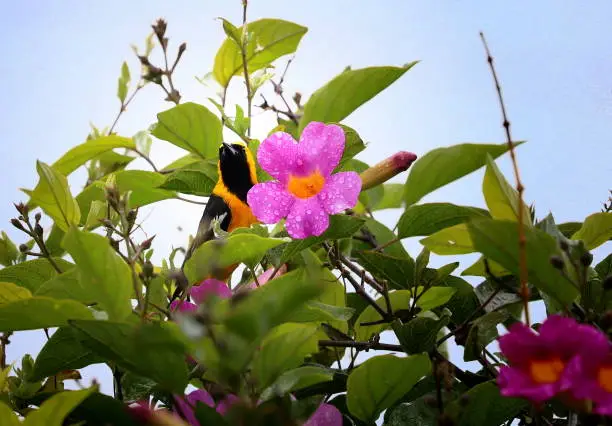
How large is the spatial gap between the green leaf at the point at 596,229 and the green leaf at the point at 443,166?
0.37ft

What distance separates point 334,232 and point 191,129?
37 cm

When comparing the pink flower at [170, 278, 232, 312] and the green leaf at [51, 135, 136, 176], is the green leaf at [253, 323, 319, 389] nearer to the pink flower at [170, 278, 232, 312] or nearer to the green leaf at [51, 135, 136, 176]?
the pink flower at [170, 278, 232, 312]

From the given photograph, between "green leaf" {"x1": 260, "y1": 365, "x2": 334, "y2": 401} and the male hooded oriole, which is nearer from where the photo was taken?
"green leaf" {"x1": 260, "y1": 365, "x2": 334, "y2": 401}

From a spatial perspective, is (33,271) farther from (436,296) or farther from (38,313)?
(436,296)

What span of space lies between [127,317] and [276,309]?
19 centimetres

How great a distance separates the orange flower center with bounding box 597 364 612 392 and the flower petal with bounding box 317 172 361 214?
1.00 feet

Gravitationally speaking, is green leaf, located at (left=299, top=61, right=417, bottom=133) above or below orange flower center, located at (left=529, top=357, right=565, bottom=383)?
above

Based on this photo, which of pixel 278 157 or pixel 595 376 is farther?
pixel 278 157

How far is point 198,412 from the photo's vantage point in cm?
50

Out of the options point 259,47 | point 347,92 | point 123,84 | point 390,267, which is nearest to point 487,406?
point 390,267

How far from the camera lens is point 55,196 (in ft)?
2.67

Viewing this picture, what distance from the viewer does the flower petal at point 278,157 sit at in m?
0.76

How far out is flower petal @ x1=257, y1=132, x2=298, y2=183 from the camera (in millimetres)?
755

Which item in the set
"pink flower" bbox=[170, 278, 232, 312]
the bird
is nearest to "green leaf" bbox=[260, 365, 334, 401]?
"pink flower" bbox=[170, 278, 232, 312]
